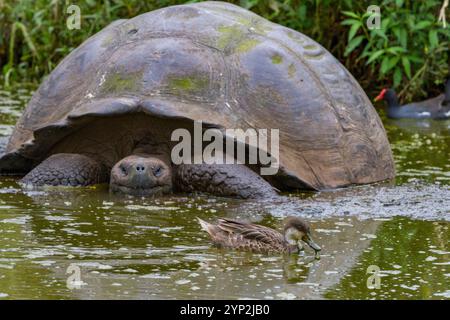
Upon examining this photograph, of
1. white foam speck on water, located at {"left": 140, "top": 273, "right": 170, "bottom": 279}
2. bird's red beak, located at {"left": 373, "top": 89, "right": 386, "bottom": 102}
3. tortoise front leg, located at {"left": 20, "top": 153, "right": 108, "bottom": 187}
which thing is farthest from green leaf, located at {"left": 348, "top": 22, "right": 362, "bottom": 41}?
white foam speck on water, located at {"left": 140, "top": 273, "right": 170, "bottom": 279}

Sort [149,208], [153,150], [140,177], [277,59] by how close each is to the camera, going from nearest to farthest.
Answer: [149,208], [140,177], [153,150], [277,59]

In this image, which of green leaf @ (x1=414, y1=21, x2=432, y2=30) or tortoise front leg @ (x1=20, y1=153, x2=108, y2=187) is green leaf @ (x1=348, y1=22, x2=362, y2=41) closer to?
green leaf @ (x1=414, y1=21, x2=432, y2=30)

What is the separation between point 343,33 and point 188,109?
561cm

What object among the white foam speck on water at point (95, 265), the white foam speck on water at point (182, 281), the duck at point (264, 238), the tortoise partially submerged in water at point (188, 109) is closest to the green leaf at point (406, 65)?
the tortoise partially submerged in water at point (188, 109)

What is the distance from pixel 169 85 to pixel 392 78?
5933 millimetres

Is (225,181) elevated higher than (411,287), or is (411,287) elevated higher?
(225,181)

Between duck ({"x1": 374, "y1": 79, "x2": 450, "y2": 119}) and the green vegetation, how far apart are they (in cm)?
18

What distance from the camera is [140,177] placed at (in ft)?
25.3

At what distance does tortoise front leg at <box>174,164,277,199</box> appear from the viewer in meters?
7.70

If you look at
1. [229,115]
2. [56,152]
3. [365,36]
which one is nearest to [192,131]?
[229,115]

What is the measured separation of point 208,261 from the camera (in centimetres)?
590

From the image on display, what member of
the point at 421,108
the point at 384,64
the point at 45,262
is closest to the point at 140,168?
the point at 45,262

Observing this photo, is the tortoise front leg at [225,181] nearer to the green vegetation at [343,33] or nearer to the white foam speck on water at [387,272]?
the white foam speck on water at [387,272]

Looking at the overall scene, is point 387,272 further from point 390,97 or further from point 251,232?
point 390,97
